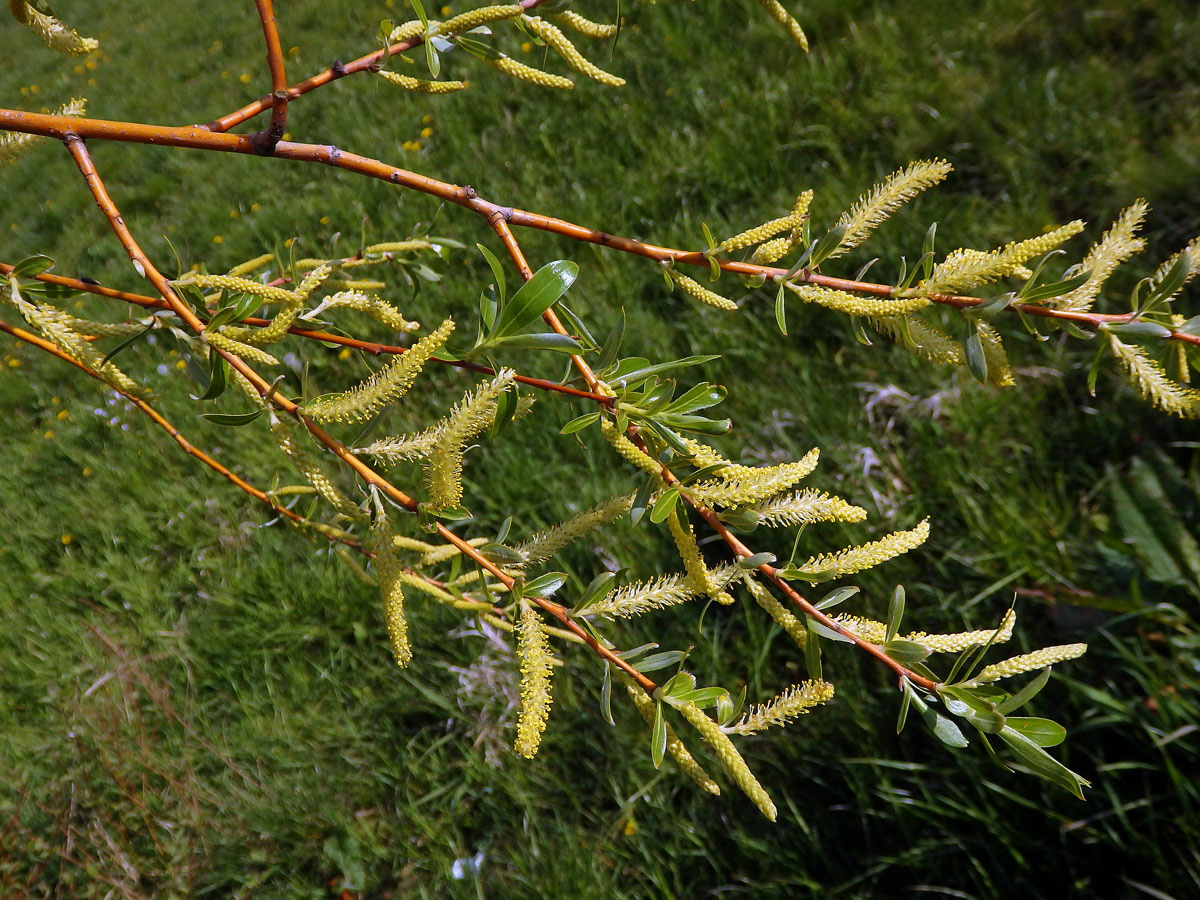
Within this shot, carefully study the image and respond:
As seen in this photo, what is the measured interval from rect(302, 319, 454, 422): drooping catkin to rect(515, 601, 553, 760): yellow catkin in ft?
0.76

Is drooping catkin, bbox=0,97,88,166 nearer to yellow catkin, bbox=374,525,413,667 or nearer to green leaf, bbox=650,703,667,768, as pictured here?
yellow catkin, bbox=374,525,413,667

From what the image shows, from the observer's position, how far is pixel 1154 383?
0.73 meters

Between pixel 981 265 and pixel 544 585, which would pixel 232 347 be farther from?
pixel 981 265

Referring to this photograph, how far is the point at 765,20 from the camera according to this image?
3.02 metres

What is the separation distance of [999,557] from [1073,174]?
1.18m

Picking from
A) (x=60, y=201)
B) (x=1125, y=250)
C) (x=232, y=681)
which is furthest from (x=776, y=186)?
(x=60, y=201)

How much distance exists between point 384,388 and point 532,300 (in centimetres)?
14

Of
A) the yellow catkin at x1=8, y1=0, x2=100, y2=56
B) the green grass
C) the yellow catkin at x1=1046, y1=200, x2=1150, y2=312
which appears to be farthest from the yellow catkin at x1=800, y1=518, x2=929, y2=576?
the green grass

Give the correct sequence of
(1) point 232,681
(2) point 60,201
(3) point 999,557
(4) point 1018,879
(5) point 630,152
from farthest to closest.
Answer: (2) point 60,201
(5) point 630,152
(1) point 232,681
(3) point 999,557
(4) point 1018,879

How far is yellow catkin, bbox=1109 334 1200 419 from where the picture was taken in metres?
0.72

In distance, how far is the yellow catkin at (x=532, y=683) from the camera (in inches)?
26.6

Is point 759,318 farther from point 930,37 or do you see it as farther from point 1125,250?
point 1125,250

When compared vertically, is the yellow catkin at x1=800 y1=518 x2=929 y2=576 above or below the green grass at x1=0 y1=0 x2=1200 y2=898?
above

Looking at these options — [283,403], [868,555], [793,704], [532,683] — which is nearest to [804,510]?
[868,555]
